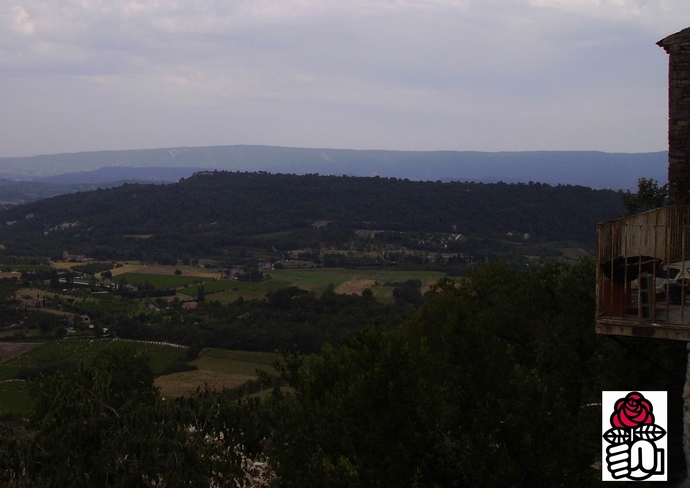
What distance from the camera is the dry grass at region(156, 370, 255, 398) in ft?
97.6

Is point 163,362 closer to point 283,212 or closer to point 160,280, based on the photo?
point 160,280

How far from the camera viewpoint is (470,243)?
78375 millimetres

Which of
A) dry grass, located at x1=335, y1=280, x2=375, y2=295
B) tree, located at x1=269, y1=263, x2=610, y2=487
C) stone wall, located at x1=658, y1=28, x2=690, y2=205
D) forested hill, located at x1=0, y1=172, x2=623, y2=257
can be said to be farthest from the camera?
forested hill, located at x1=0, y1=172, x2=623, y2=257

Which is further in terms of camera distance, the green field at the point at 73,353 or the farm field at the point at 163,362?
the green field at the point at 73,353

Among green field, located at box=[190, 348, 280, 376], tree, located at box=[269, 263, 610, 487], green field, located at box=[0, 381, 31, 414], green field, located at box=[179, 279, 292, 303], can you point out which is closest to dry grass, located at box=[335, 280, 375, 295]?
green field, located at box=[179, 279, 292, 303]

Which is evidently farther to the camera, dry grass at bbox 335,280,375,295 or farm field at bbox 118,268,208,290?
farm field at bbox 118,268,208,290

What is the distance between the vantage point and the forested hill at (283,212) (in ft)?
277

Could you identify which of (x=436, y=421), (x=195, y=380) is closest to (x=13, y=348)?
(x=195, y=380)

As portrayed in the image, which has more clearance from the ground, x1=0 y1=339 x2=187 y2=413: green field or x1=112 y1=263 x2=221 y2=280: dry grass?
x1=112 y1=263 x2=221 y2=280: dry grass

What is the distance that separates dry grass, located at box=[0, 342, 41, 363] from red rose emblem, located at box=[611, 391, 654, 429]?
3656 cm

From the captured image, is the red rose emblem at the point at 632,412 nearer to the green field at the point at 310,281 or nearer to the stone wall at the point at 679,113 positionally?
the stone wall at the point at 679,113

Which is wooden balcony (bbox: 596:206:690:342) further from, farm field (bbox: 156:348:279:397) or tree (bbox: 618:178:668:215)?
farm field (bbox: 156:348:279:397)

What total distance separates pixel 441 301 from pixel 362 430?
28.0 ft

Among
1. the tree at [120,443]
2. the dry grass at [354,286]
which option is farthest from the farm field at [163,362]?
the tree at [120,443]
